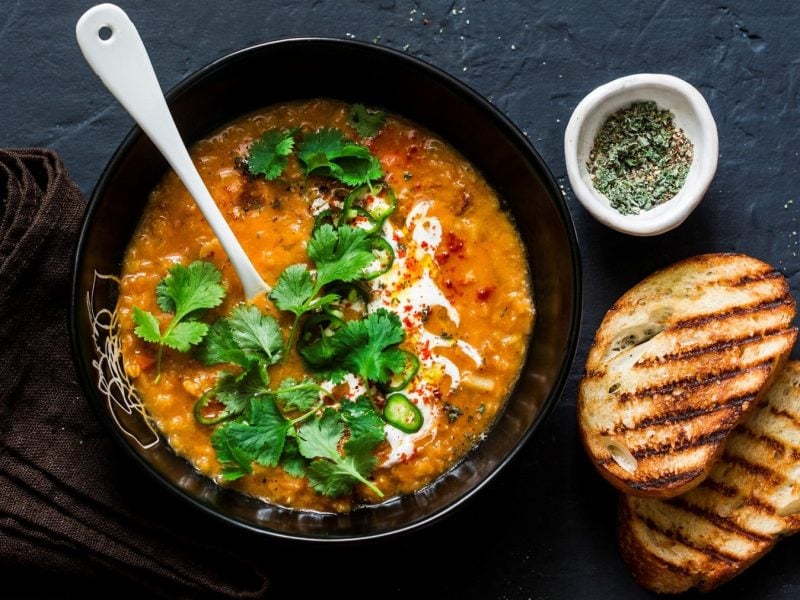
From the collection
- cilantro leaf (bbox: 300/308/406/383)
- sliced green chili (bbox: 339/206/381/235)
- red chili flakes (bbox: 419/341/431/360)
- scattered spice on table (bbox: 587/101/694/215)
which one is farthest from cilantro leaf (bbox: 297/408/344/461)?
scattered spice on table (bbox: 587/101/694/215)

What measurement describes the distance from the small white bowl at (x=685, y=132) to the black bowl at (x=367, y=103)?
274mm

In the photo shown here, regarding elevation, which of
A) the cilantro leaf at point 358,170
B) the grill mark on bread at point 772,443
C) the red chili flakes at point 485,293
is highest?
the cilantro leaf at point 358,170

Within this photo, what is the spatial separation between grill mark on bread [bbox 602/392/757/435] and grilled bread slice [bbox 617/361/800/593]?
13.5 inches

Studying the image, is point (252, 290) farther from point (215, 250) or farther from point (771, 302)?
point (771, 302)

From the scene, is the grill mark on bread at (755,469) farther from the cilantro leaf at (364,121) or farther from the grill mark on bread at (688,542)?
the cilantro leaf at (364,121)

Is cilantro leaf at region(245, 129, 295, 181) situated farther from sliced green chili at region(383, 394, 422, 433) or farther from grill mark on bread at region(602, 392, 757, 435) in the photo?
grill mark on bread at region(602, 392, 757, 435)

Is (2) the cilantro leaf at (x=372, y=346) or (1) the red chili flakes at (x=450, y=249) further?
(1) the red chili flakes at (x=450, y=249)

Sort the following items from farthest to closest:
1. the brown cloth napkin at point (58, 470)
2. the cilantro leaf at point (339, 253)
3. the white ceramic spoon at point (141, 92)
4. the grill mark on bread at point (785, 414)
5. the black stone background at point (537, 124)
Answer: the black stone background at point (537, 124) → the grill mark on bread at point (785, 414) → the brown cloth napkin at point (58, 470) → the cilantro leaf at point (339, 253) → the white ceramic spoon at point (141, 92)

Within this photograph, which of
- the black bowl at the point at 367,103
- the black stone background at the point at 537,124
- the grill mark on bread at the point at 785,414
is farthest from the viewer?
the black stone background at the point at 537,124

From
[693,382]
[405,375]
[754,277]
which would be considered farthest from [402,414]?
[754,277]

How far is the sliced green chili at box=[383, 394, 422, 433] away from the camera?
3705 millimetres

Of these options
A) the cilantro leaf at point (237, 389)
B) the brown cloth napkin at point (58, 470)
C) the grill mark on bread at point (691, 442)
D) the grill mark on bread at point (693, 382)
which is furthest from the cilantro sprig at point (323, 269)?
the grill mark on bread at point (691, 442)

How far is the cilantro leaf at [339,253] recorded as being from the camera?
143 inches

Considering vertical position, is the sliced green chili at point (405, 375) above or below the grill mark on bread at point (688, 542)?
above
